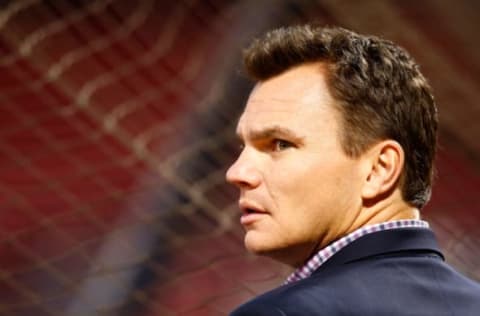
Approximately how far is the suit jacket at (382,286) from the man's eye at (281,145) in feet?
0.32

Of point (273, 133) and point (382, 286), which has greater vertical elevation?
point (273, 133)

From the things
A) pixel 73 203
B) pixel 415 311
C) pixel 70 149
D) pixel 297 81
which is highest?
pixel 70 149

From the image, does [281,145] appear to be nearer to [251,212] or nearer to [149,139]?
[251,212]

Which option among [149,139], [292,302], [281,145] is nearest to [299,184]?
[281,145]

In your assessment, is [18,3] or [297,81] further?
[18,3]

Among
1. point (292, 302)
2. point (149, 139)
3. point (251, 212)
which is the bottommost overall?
point (292, 302)

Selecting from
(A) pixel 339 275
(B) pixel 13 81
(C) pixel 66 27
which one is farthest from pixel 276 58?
(B) pixel 13 81

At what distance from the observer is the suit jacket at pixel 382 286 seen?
0.69 meters

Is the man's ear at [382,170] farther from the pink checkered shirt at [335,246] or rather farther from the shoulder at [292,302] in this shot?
the shoulder at [292,302]

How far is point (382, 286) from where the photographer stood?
73 cm

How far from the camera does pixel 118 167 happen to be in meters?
2.29

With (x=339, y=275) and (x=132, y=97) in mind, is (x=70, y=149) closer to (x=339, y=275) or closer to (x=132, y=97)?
(x=132, y=97)

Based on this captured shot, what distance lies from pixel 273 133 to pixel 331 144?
0.15 ft

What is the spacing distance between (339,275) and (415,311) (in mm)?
52
